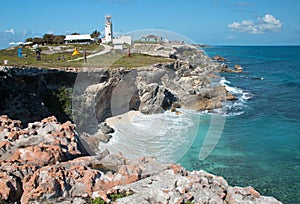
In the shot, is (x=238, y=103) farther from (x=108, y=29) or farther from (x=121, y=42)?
(x=108, y=29)

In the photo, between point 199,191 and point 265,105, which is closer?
point 199,191

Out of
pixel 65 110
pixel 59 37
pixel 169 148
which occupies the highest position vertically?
pixel 59 37

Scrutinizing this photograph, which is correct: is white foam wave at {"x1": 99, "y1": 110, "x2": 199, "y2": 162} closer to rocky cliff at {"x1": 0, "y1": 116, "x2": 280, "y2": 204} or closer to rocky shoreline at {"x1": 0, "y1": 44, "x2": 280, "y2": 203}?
rocky shoreline at {"x1": 0, "y1": 44, "x2": 280, "y2": 203}

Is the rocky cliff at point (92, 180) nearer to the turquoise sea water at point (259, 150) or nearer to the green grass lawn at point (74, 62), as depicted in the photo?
the turquoise sea water at point (259, 150)

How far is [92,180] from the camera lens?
10609mm

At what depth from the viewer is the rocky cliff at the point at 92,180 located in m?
9.71

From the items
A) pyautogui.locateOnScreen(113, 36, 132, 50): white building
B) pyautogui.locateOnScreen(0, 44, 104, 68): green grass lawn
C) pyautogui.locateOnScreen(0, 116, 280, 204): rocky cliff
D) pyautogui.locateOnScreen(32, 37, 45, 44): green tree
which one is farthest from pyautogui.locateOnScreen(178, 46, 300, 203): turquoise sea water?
pyautogui.locateOnScreen(32, 37, 45, 44): green tree

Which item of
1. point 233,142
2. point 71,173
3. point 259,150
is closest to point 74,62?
point 233,142

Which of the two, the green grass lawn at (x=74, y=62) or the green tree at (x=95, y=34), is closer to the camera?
the green grass lawn at (x=74, y=62)

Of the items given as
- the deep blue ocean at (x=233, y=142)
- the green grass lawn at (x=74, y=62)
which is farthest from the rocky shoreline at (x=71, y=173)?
the green grass lawn at (x=74, y=62)

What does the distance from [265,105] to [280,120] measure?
312 inches

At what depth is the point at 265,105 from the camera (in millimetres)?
42625

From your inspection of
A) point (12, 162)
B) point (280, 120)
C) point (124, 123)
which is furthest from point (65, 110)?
point (280, 120)

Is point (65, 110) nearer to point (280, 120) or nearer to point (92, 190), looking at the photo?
point (92, 190)
